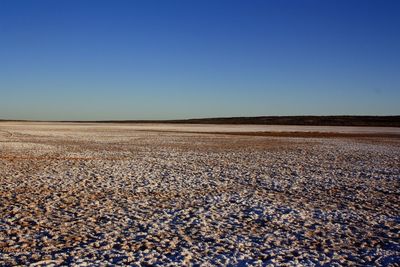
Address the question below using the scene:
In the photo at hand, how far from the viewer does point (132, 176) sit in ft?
37.9

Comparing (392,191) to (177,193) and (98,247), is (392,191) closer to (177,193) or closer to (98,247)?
(177,193)

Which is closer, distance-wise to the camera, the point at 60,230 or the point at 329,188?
the point at 60,230

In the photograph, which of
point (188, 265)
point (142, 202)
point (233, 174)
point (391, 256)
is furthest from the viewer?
point (233, 174)

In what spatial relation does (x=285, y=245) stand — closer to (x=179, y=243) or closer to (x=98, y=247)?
(x=179, y=243)

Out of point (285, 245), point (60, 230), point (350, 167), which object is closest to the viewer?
point (285, 245)

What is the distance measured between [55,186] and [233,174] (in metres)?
5.10

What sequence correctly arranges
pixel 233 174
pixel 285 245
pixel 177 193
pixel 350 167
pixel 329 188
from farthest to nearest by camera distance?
pixel 350 167 → pixel 233 174 → pixel 329 188 → pixel 177 193 → pixel 285 245

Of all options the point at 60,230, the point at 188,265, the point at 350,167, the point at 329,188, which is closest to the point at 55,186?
the point at 60,230

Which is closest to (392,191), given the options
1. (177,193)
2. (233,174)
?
(233,174)

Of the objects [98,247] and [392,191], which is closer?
[98,247]

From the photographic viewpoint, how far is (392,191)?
9844 mm

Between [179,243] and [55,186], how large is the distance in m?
5.19

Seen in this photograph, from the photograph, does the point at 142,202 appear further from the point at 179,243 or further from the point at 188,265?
the point at 188,265

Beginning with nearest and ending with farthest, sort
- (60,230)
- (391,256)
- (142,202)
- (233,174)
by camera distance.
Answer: (391,256) → (60,230) → (142,202) → (233,174)
